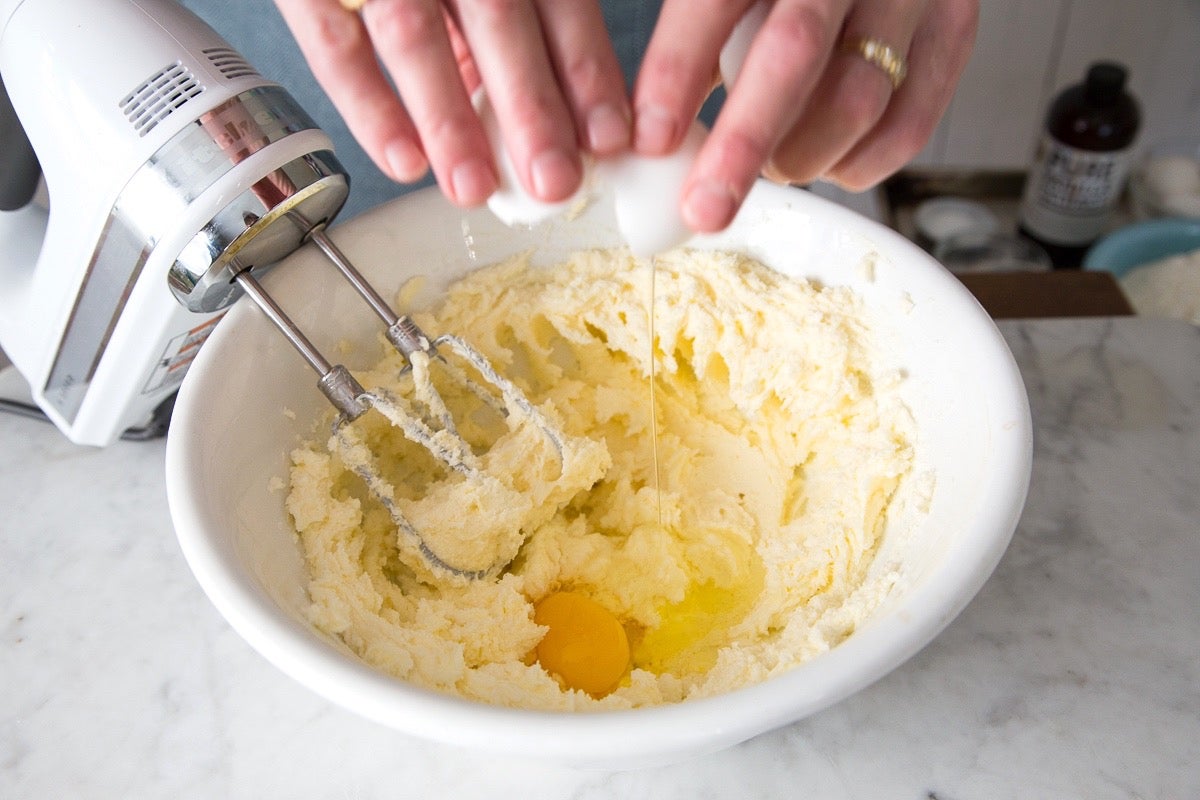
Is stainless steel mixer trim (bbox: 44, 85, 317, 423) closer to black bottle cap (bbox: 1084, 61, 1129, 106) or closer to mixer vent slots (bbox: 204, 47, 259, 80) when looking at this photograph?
mixer vent slots (bbox: 204, 47, 259, 80)

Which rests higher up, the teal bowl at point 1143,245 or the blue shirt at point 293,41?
the blue shirt at point 293,41

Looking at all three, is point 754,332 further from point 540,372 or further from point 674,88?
point 674,88

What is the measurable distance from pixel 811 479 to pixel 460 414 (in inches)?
13.8

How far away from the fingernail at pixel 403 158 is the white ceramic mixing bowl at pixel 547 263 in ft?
0.83

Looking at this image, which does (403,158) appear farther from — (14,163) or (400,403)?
(14,163)

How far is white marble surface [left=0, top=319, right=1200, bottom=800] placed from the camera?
2.45 ft

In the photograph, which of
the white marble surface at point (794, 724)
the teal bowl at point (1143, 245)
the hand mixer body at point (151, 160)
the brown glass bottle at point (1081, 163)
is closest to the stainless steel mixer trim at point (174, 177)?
the hand mixer body at point (151, 160)

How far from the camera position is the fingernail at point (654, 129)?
0.58 meters

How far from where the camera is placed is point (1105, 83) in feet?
5.39

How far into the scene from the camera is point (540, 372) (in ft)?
3.32

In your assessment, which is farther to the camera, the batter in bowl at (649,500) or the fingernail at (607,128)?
the batter in bowl at (649,500)

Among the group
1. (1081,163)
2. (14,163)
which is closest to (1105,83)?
(1081,163)

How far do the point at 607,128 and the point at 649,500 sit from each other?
45 centimetres

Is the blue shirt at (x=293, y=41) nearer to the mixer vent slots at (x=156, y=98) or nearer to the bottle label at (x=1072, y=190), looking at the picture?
the mixer vent slots at (x=156, y=98)
